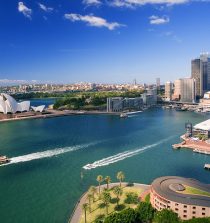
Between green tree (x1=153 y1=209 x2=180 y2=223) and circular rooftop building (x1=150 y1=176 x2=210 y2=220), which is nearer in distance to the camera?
green tree (x1=153 y1=209 x2=180 y2=223)

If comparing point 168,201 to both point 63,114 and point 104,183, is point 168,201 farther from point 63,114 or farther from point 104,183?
point 63,114

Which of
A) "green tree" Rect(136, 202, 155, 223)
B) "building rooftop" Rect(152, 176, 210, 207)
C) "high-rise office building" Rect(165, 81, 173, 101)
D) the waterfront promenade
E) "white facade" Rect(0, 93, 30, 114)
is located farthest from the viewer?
"high-rise office building" Rect(165, 81, 173, 101)

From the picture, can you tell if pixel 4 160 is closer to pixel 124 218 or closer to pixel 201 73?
pixel 124 218

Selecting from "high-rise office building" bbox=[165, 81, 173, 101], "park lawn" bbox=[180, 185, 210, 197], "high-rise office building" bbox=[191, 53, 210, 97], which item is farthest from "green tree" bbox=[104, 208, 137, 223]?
"high-rise office building" bbox=[191, 53, 210, 97]

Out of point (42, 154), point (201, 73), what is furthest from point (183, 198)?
point (201, 73)

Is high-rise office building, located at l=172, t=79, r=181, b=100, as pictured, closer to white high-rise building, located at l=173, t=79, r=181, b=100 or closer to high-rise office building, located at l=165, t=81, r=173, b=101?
white high-rise building, located at l=173, t=79, r=181, b=100

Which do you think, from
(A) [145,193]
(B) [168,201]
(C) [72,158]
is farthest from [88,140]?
(B) [168,201]
